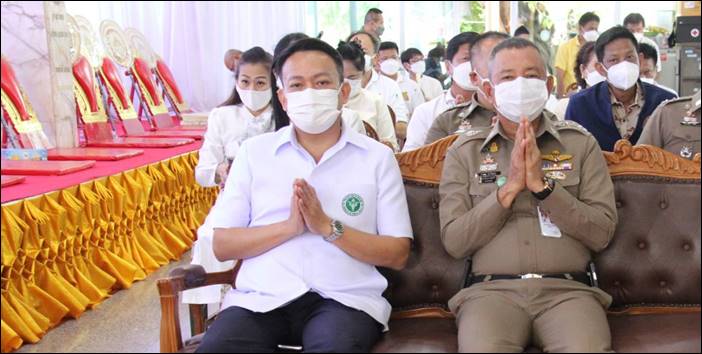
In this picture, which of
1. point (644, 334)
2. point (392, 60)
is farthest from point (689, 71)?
point (644, 334)

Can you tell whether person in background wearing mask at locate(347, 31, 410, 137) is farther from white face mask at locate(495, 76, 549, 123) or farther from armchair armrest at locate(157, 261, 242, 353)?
armchair armrest at locate(157, 261, 242, 353)

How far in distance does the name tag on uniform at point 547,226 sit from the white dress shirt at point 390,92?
11.5 ft

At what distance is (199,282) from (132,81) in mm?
4879

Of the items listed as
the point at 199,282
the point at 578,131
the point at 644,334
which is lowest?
the point at 644,334

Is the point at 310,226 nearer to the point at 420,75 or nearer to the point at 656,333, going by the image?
the point at 656,333

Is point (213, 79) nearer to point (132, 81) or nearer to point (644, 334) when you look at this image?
point (132, 81)

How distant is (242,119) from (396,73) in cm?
319

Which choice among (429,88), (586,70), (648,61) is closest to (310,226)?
(586,70)

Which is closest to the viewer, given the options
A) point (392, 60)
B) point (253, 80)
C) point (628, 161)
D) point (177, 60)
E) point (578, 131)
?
point (578, 131)

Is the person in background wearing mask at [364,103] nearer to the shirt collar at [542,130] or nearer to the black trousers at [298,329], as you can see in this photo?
the shirt collar at [542,130]

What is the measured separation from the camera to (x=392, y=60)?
6598 millimetres

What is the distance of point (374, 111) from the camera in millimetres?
4301

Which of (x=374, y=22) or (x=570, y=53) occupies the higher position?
(x=374, y=22)

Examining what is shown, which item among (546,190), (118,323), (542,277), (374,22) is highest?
(374,22)
